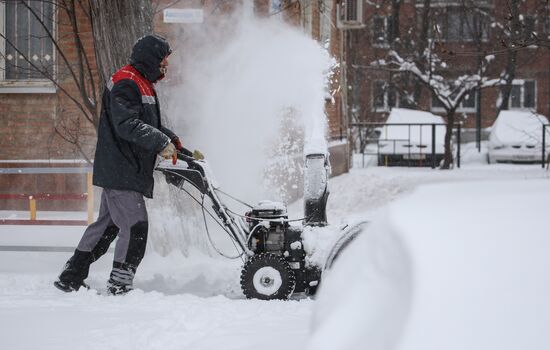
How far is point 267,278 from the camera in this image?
5789mm

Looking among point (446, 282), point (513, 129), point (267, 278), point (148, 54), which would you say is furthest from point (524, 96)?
point (446, 282)

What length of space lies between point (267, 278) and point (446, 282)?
12.3 ft

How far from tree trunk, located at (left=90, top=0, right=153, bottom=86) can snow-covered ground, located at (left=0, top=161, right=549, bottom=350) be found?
5.50ft

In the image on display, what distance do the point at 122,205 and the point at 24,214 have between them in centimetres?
559

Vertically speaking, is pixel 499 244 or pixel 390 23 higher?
pixel 390 23

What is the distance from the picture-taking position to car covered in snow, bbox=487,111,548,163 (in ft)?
74.7

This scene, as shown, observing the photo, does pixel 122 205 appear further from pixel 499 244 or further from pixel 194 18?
pixel 499 244

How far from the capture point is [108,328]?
15.8ft

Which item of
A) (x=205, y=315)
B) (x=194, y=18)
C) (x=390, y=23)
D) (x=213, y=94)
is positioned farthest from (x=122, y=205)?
(x=390, y=23)

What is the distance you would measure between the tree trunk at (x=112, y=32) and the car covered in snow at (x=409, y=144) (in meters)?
15.0

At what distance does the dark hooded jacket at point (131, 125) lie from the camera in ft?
18.4

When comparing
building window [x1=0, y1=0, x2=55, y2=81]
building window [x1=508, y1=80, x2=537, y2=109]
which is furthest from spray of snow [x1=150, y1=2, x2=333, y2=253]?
building window [x1=508, y1=80, x2=537, y2=109]

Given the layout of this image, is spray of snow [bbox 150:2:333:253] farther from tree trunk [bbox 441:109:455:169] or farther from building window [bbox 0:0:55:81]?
tree trunk [bbox 441:109:455:169]

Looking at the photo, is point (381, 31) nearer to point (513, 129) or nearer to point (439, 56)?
point (439, 56)
